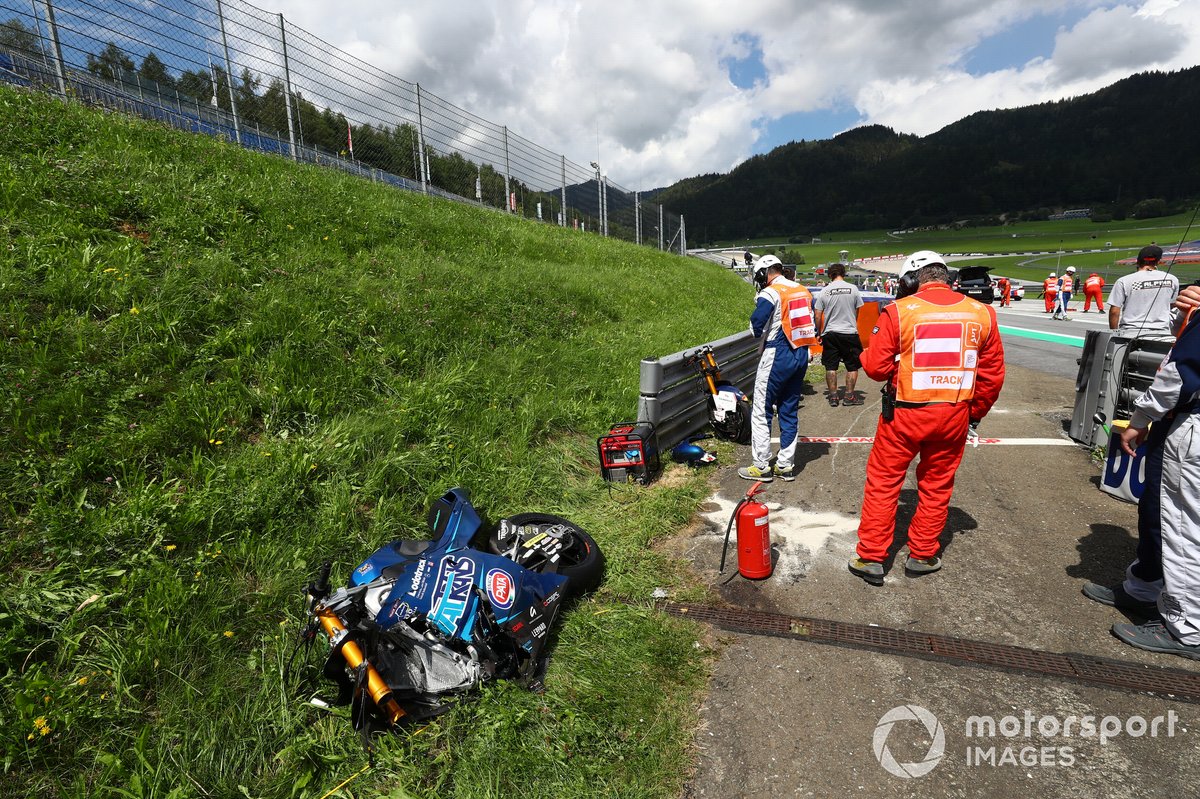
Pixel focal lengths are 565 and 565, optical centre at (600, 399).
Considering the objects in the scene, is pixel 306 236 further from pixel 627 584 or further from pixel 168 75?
pixel 627 584

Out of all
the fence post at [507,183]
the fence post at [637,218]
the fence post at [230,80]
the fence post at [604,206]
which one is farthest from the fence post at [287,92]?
the fence post at [637,218]

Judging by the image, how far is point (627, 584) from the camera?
3410mm

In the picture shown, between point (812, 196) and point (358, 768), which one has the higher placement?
point (812, 196)

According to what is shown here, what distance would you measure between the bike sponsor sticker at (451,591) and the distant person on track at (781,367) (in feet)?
10.7

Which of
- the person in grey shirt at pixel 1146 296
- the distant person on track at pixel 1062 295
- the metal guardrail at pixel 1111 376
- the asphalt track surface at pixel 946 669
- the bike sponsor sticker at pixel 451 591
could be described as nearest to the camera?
the asphalt track surface at pixel 946 669

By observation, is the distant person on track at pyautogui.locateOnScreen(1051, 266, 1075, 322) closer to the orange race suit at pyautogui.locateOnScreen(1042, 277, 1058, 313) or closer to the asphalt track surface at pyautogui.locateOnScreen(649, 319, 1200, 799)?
the orange race suit at pyautogui.locateOnScreen(1042, 277, 1058, 313)

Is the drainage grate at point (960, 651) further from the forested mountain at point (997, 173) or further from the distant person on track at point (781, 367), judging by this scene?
the forested mountain at point (997, 173)

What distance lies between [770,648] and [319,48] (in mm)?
10475

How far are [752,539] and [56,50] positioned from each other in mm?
9518

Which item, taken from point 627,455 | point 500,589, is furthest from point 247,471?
point 627,455

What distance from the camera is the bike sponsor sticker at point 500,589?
2.59 meters

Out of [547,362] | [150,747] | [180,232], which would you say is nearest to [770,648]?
[150,747]

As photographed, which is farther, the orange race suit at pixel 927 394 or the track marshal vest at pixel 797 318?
the track marshal vest at pixel 797 318

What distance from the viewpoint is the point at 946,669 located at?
2.68 m
